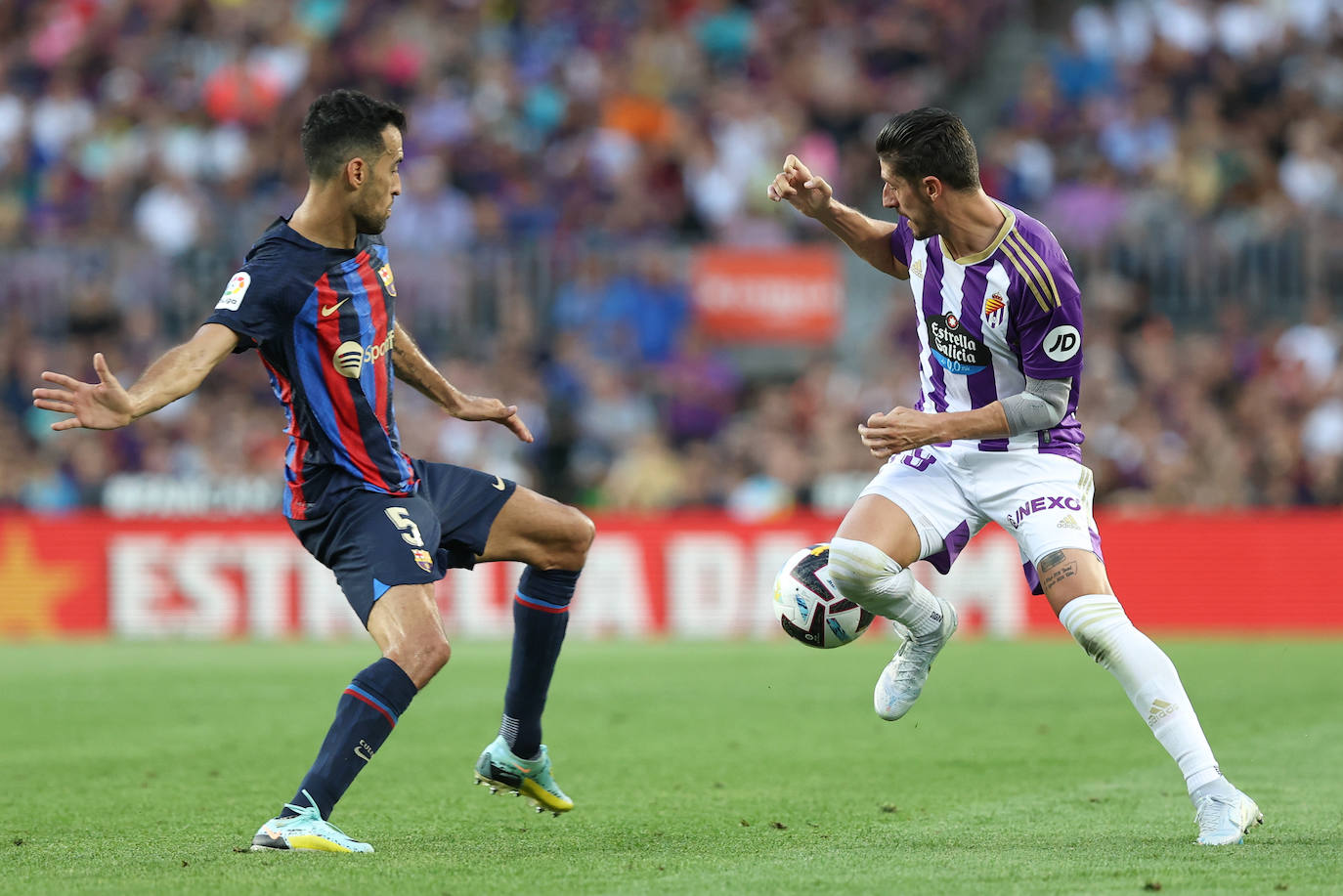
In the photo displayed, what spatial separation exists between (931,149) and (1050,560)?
5.08 ft

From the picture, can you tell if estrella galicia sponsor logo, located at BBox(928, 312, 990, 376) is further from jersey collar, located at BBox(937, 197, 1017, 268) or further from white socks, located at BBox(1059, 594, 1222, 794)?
white socks, located at BBox(1059, 594, 1222, 794)

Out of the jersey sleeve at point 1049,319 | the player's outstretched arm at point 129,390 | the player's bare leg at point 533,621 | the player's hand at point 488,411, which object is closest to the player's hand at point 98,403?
the player's outstretched arm at point 129,390

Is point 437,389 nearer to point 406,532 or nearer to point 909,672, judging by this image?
point 406,532

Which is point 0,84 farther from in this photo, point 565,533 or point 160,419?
point 565,533

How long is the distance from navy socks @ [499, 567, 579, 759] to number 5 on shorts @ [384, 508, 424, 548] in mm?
806

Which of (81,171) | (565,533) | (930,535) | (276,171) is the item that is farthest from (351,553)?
(81,171)

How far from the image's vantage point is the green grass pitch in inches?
219

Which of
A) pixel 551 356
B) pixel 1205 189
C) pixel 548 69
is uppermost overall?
pixel 548 69

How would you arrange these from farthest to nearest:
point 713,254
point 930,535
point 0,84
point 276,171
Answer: point 0,84, point 276,171, point 713,254, point 930,535

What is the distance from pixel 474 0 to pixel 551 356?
6.04 m

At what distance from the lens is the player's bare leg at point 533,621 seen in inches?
270

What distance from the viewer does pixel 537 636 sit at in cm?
704

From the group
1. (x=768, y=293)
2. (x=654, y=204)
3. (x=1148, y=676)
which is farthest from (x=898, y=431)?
(x=654, y=204)

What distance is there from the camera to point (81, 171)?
20797 mm
